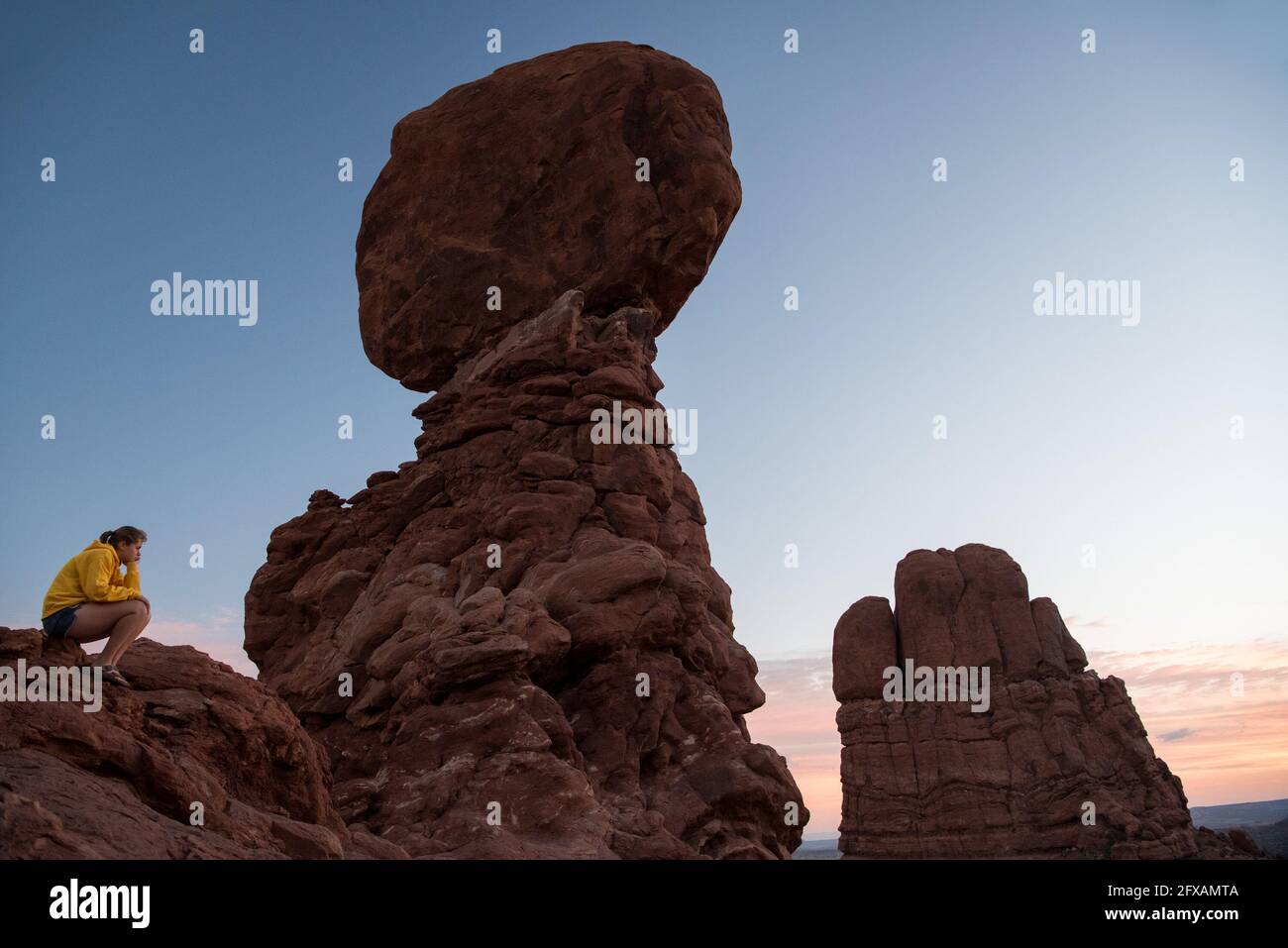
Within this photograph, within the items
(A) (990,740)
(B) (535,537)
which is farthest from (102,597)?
(A) (990,740)

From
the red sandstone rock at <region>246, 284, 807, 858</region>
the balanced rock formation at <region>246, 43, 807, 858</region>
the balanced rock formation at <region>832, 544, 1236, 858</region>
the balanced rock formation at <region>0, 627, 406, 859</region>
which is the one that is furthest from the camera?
the balanced rock formation at <region>832, 544, 1236, 858</region>

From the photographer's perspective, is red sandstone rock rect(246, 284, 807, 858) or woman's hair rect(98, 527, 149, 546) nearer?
woman's hair rect(98, 527, 149, 546)

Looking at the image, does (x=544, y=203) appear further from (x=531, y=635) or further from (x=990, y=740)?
(x=990, y=740)

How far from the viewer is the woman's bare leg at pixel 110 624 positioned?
11.0 m

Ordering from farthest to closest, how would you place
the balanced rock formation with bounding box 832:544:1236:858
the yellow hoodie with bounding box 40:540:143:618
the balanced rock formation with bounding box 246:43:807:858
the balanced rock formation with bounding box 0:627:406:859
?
the balanced rock formation with bounding box 832:544:1236:858, the balanced rock formation with bounding box 246:43:807:858, the yellow hoodie with bounding box 40:540:143:618, the balanced rock formation with bounding box 0:627:406:859

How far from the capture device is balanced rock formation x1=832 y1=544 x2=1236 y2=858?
54.8 m

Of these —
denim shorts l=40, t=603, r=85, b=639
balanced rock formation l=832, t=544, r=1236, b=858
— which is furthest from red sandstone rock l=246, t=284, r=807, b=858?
balanced rock formation l=832, t=544, r=1236, b=858

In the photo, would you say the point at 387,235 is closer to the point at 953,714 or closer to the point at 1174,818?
the point at 953,714

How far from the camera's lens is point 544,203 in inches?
1242

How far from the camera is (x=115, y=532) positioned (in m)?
11.2

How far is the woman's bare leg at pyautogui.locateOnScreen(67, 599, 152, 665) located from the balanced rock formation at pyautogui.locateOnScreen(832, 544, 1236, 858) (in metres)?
50.0

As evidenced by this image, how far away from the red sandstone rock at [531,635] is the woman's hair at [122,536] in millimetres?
8370

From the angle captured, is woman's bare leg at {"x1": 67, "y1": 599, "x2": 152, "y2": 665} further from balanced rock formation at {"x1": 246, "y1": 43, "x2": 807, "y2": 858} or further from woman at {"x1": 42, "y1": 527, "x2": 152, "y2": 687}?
balanced rock formation at {"x1": 246, "y1": 43, "x2": 807, "y2": 858}
